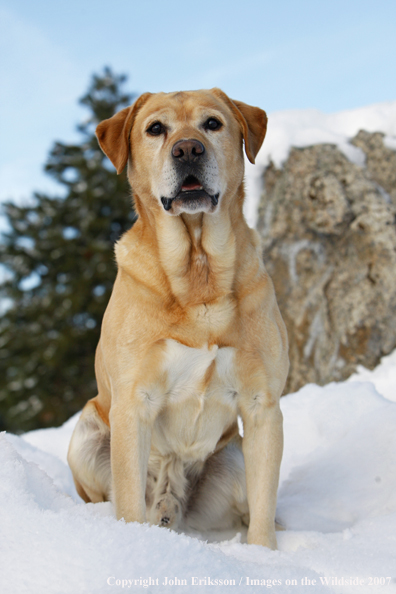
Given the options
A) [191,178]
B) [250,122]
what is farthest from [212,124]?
[191,178]

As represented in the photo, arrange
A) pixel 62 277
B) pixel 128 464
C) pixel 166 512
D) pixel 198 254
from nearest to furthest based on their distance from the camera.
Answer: pixel 128 464
pixel 198 254
pixel 166 512
pixel 62 277

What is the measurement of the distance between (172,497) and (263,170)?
4.31 m

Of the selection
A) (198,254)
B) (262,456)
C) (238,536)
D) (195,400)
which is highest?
(198,254)

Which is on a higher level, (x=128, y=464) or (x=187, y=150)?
(x=187, y=150)

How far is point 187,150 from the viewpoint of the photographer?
2369 mm

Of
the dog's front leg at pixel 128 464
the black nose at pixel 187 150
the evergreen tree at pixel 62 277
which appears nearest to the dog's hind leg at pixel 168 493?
the dog's front leg at pixel 128 464

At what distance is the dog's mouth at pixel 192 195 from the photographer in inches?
95.4

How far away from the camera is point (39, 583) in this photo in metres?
1.29

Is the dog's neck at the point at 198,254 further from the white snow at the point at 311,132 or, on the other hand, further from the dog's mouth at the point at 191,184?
the white snow at the point at 311,132

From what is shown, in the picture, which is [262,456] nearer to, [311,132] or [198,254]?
[198,254]

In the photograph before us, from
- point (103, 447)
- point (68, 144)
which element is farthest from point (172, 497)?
point (68, 144)

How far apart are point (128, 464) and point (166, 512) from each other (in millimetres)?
586

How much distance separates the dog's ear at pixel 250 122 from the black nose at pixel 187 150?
1.41 ft

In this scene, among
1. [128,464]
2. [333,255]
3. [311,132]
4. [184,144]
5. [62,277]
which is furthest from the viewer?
[62,277]
